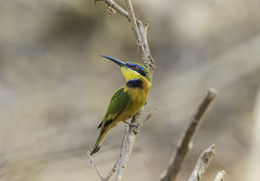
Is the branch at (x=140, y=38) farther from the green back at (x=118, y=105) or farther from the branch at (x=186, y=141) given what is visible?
the branch at (x=186, y=141)

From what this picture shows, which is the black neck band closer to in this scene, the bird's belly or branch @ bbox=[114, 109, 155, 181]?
the bird's belly

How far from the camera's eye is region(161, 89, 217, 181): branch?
1104 millimetres

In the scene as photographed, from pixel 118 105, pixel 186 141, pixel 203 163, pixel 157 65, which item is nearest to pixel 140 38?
pixel 118 105

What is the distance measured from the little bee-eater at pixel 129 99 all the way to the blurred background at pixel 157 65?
2.40 metres

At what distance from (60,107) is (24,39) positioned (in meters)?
1.78

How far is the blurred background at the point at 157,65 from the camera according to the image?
6102mm

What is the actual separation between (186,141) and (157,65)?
250 inches

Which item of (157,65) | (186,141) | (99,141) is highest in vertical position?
(157,65)

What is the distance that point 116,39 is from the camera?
7.78 m

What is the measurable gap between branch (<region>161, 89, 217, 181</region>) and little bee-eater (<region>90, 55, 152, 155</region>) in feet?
5.80

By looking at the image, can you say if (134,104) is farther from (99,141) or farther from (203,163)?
(203,163)

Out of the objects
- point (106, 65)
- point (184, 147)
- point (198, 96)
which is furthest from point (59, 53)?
point (184, 147)

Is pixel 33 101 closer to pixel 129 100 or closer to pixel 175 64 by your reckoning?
pixel 175 64

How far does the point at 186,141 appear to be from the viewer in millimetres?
1141
